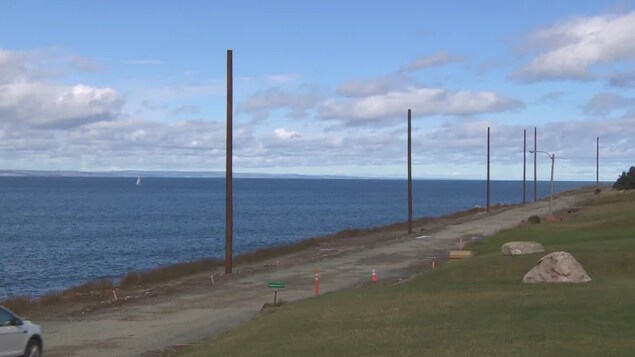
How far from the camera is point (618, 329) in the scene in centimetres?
1184

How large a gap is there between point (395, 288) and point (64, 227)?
58.9 metres

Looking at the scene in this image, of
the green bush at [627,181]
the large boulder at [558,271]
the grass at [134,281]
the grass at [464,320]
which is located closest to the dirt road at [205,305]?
the grass at [464,320]

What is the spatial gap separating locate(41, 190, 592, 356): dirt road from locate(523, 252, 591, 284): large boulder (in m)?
7.64

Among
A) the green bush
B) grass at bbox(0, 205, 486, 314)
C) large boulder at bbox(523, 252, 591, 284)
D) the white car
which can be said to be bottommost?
grass at bbox(0, 205, 486, 314)

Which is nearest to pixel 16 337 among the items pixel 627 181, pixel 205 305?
pixel 205 305

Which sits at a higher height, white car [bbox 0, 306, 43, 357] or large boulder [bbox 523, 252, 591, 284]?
large boulder [bbox 523, 252, 591, 284]

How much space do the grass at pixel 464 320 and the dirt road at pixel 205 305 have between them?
5.90 ft

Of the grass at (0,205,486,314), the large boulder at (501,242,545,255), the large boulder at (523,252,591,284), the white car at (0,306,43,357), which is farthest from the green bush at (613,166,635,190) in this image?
the white car at (0,306,43,357)

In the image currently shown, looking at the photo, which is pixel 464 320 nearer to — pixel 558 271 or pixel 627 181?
pixel 558 271

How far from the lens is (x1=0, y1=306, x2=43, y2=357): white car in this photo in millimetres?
12898

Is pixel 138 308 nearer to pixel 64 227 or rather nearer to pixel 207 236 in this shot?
pixel 207 236

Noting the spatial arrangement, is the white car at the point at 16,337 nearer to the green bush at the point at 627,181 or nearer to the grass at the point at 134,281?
the grass at the point at 134,281

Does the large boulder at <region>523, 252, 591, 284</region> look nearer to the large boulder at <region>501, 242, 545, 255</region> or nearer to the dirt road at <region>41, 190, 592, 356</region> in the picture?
the large boulder at <region>501, 242, 545, 255</region>

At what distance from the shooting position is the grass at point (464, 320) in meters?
11.2
